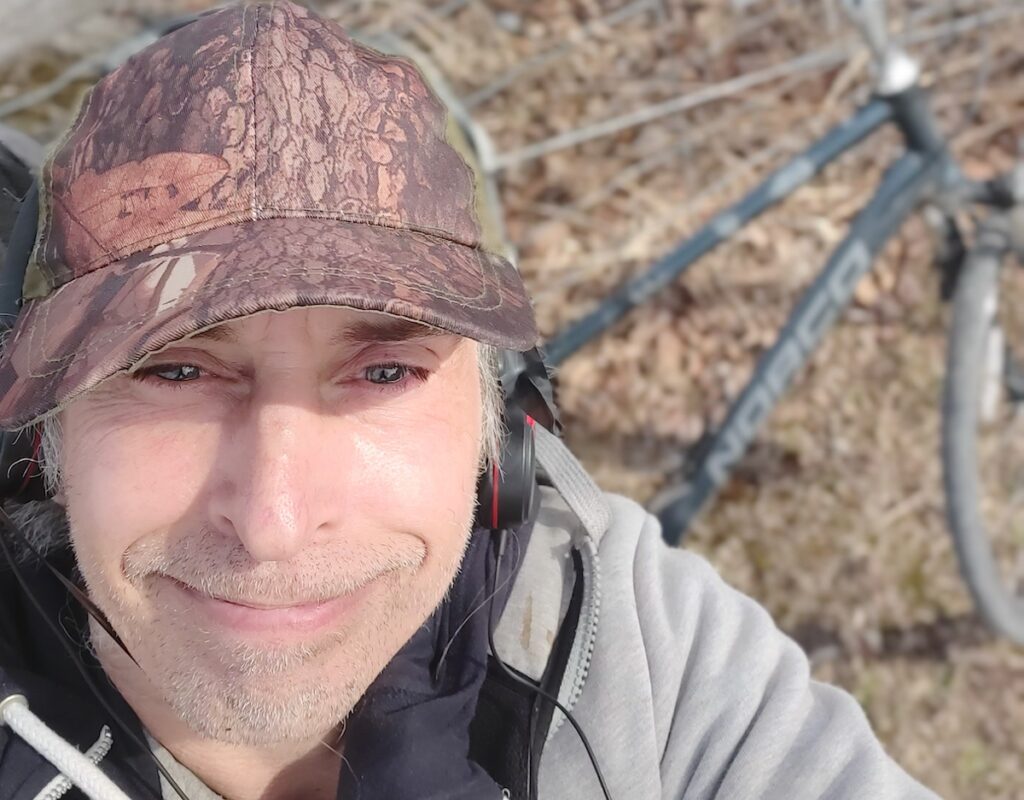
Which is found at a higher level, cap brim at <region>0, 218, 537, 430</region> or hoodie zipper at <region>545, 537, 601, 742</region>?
cap brim at <region>0, 218, 537, 430</region>

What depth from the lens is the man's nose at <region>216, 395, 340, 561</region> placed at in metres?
1.10

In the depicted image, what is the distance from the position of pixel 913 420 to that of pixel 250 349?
9.32 feet

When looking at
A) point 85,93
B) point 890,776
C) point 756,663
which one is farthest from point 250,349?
point 890,776

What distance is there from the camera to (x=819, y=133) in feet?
12.1

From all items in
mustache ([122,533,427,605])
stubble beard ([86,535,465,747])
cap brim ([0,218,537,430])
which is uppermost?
cap brim ([0,218,537,430])

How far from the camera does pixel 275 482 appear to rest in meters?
1.10

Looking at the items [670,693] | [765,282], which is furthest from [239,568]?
[765,282]

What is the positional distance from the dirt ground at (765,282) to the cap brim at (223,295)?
74.9 inches

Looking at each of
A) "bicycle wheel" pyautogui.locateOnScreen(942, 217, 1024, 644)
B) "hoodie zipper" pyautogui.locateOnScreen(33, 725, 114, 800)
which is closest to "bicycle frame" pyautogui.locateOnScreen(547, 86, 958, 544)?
"bicycle wheel" pyautogui.locateOnScreen(942, 217, 1024, 644)

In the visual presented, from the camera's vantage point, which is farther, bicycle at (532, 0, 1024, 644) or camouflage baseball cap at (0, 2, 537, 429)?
bicycle at (532, 0, 1024, 644)

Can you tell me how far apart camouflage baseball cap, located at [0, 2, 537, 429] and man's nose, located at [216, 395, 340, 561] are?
186 millimetres

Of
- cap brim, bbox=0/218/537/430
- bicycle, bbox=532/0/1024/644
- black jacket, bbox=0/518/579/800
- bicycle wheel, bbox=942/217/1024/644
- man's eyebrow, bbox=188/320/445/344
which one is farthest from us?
bicycle wheel, bbox=942/217/1024/644

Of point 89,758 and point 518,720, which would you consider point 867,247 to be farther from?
point 89,758

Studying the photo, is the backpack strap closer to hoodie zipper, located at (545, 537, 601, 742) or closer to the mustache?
hoodie zipper, located at (545, 537, 601, 742)
